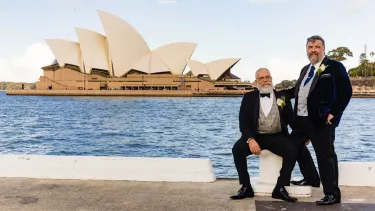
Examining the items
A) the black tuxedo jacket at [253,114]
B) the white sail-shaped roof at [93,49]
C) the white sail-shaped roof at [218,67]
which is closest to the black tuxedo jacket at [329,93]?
the black tuxedo jacket at [253,114]

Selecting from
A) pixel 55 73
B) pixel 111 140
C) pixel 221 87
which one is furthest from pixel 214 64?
pixel 111 140

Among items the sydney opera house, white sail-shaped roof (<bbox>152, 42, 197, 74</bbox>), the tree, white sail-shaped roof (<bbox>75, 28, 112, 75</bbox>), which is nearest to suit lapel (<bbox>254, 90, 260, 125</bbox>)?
the sydney opera house

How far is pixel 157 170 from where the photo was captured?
3.89 meters

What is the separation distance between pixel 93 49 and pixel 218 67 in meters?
18.1

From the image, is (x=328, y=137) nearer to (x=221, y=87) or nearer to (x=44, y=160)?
(x=44, y=160)

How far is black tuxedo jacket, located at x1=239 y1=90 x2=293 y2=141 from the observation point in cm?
342

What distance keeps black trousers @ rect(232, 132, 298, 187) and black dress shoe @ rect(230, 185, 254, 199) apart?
4cm

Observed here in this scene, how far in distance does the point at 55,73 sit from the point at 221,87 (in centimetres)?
2402

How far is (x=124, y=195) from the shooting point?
3.40m

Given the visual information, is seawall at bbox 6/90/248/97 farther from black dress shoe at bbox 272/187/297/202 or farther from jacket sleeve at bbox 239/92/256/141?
black dress shoe at bbox 272/187/297/202

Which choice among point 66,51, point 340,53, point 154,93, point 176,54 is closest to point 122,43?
point 176,54

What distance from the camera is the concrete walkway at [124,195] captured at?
10.2 feet

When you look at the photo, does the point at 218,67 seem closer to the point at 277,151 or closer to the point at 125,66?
the point at 125,66

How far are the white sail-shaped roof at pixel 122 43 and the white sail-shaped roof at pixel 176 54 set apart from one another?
2.91m
